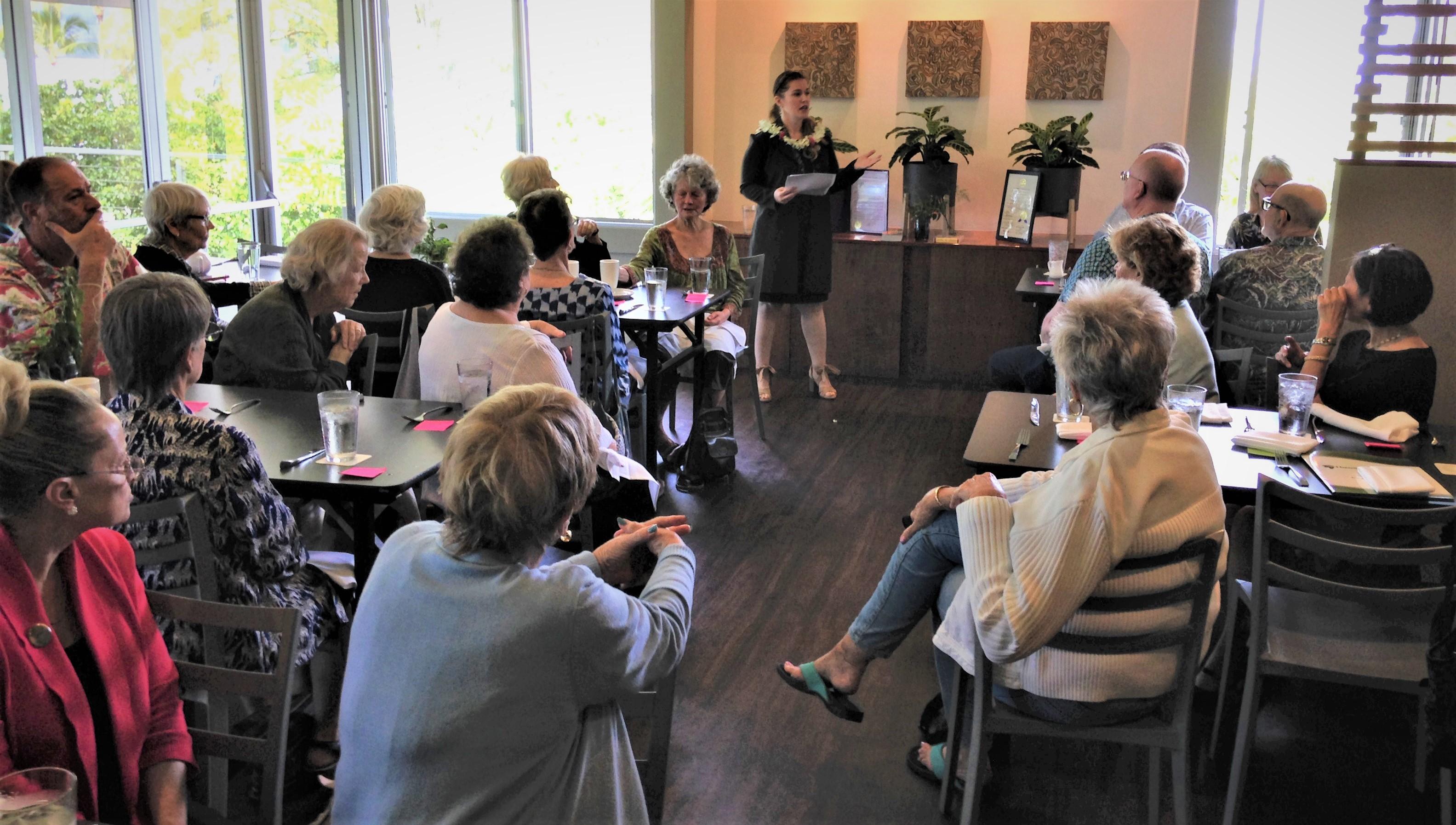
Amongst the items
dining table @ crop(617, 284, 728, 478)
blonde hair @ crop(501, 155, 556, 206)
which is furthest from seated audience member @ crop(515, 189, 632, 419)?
blonde hair @ crop(501, 155, 556, 206)

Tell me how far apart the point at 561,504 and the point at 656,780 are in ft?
1.57

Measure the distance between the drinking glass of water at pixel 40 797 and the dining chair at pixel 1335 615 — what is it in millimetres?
2074

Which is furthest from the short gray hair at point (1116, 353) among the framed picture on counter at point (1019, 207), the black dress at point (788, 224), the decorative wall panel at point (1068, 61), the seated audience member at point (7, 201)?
the decorative wall panel at point (1068, 61)

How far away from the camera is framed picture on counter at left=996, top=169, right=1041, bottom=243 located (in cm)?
659

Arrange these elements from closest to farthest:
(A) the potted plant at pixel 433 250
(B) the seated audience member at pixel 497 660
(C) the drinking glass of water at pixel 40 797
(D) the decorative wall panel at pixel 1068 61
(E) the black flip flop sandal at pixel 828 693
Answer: (C) the drinking glass of water at pixel 40 797, (B) the seated audience member at pixel 497 660, (E) the black flip flop sandal at pixel 828 693, (A) the potted plant at pixel 433 250, (D) the decorative wall panel at pixel 1068 61

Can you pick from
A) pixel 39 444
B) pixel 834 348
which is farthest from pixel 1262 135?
pixel 39 444

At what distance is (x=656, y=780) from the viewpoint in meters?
1.73

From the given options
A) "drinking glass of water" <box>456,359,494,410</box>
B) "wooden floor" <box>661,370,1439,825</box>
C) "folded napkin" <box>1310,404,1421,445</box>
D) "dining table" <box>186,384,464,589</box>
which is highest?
"drinking glass of water" <box>456,359,494,410</box>

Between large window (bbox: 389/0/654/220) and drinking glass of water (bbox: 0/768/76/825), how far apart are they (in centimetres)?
697

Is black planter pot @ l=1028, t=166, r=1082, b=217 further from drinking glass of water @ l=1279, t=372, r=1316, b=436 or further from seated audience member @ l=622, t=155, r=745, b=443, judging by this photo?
drinking glass of water @ l=1279, t=372, r=1316, b=436

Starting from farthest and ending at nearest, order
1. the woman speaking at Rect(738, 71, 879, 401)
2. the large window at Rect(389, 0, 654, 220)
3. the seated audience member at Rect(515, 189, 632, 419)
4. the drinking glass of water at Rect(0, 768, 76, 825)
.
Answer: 1. the large window at Rect(389, 0, 654, 220)
2. the woman speaking at Rect(738, 71, 879, 401)
3. the seated audience member at Rect(515, 189, 632, 419)
4. the drinking glass of water at Rect(0, 768, 76, 825)

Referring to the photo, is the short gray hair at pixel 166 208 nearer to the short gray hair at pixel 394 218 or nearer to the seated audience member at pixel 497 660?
the short gray hair at pixel 394 218

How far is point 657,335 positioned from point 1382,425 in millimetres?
2675

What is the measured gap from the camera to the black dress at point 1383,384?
3072mm
